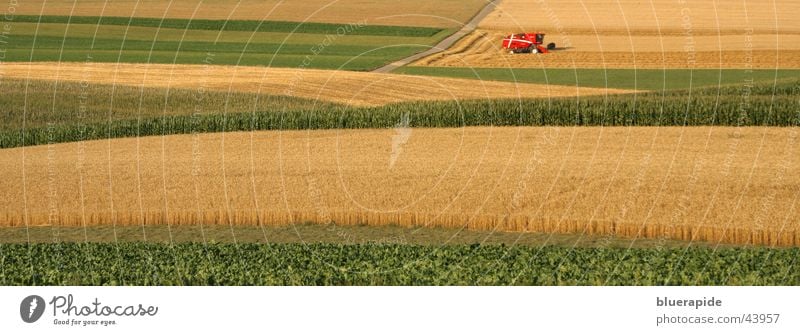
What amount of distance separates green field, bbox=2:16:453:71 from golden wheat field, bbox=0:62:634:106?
5.10m

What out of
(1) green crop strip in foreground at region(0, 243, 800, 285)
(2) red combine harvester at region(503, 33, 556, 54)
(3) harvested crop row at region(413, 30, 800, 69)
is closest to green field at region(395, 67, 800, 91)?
(3) harvested crop row at region(413, 30, 800, 69)

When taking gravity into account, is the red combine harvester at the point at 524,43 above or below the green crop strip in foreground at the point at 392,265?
below

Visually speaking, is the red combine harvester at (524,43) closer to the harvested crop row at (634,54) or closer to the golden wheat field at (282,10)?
the harvested crop row at (634,54)

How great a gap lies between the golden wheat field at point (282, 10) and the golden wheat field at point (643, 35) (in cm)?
463

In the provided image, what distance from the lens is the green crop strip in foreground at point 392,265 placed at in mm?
21875

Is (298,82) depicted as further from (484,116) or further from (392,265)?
(392,265)

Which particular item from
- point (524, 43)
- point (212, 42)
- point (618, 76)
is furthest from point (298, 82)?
point (212, 42)

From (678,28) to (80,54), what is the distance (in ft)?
138

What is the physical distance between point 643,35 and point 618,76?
18357mm

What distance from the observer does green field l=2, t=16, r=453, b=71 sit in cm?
7856

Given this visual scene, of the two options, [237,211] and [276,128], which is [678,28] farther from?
[237,211]

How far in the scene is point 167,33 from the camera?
3652 inches

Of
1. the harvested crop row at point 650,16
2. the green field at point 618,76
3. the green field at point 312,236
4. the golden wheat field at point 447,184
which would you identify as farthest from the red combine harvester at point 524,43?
the green field at point 312,236

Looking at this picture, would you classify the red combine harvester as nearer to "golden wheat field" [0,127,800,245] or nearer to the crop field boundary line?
the crop field boundary line
